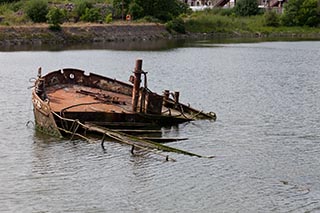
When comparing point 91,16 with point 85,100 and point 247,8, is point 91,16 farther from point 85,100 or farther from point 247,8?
point 85,100

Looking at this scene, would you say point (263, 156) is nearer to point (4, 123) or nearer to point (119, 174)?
point (119, 174)

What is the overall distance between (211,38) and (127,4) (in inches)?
623

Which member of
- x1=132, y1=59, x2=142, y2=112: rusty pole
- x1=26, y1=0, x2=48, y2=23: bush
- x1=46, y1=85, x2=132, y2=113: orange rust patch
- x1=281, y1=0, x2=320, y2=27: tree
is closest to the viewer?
x1=132, y1=59, x2=142, y2=112: rusty pole

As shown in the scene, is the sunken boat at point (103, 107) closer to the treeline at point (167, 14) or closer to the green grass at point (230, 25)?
the treeline at point (167, 14)

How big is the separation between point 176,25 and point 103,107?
86202 millimetres

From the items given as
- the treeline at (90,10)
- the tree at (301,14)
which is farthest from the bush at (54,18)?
the tree at (301,14)

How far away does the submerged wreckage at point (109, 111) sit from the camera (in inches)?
1054

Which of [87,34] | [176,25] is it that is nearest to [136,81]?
[87,34]

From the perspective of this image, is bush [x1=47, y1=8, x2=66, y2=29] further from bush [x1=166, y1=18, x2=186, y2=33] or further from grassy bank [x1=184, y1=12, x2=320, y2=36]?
grassy bank [x1=184, y1=12, x2=320, y2=36]

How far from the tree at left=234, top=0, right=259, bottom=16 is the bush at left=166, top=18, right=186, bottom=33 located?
24548mm

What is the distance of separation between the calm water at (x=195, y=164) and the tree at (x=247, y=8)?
312 feet

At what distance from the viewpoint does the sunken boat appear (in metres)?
27.4

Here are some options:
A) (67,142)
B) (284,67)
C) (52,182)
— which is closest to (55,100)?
(67,142)

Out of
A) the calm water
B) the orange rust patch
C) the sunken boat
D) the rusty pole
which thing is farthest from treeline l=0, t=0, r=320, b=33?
the rusty pole
